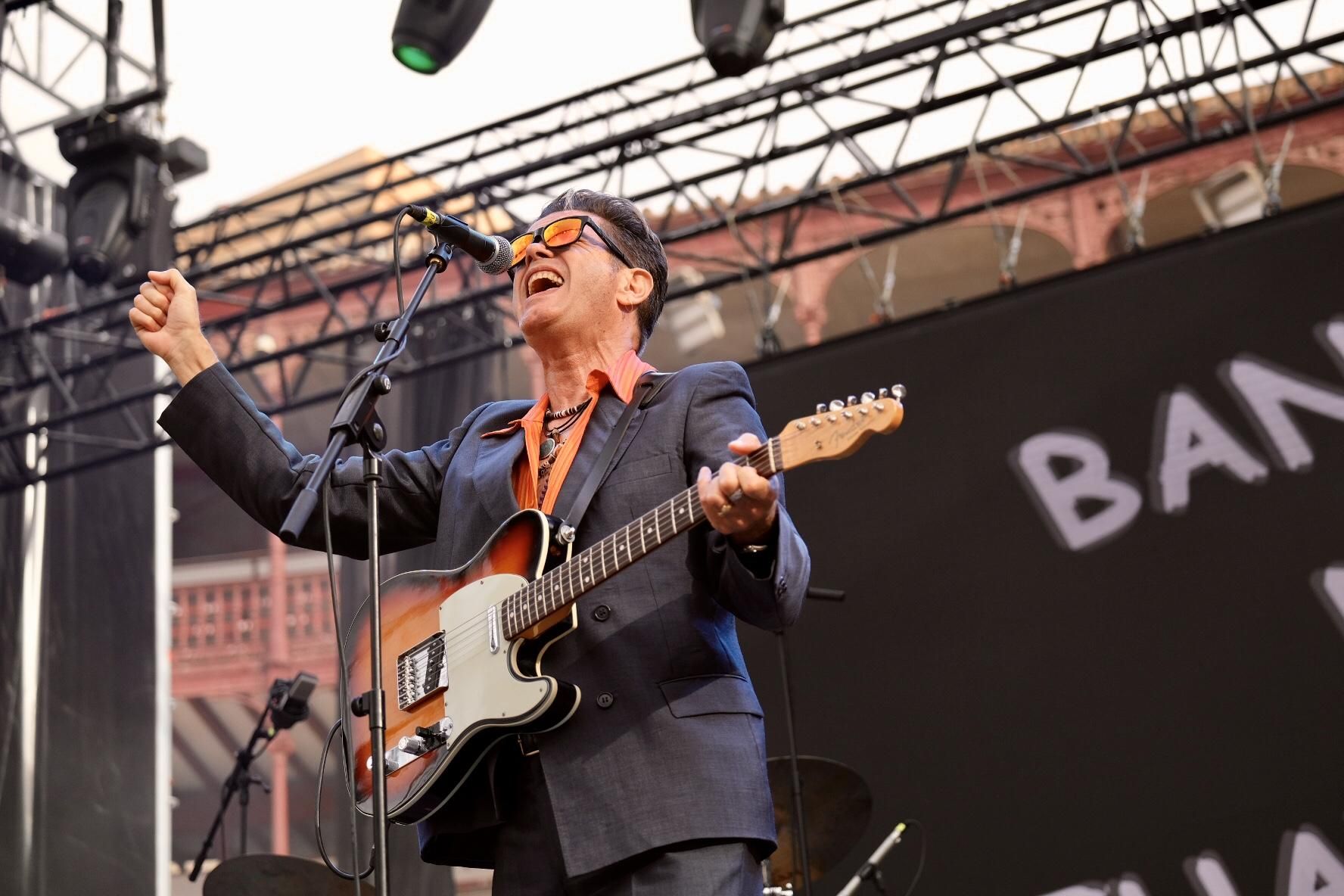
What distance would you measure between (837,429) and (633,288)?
0.70 metres

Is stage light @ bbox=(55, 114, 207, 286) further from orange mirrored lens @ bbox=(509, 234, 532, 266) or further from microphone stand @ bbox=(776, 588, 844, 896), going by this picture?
orange mirrored lens @ bbox=(509, 234, 532, 266)

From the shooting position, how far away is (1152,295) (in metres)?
5.51

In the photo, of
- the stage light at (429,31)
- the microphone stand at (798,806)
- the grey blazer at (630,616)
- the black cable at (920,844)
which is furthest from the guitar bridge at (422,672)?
the stage light at (429,31)

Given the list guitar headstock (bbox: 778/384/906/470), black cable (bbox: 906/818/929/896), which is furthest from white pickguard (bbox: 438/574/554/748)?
black cable (bbox: 906/818/929/896)

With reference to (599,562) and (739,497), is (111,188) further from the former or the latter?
(739,497)

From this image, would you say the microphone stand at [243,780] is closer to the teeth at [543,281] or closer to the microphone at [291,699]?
the microphone at [291,699]

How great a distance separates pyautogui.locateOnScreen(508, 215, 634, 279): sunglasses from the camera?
2.52 meters

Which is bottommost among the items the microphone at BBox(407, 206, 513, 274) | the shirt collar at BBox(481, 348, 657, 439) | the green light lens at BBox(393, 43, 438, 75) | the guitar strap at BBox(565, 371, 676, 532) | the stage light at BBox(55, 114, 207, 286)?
the guitar strap at BBox(565, 371, 676, 532)

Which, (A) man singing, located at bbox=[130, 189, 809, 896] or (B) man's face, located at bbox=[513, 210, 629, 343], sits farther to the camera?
(B) man's face, located at bbox=[513, 210, 629, 343]

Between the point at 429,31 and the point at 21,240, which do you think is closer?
the point at 429,31

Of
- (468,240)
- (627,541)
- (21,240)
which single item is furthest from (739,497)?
(21,240)

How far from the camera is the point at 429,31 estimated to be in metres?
5.46

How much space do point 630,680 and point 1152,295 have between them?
13.2 feet

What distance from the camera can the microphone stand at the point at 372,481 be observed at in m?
2.07
